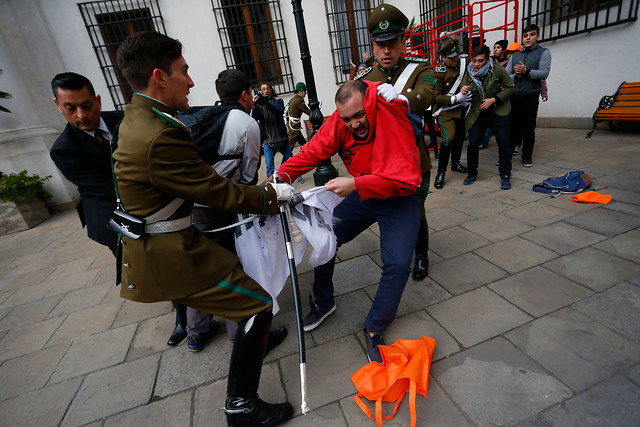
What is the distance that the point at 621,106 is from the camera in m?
6.12

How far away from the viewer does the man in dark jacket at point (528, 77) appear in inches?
195

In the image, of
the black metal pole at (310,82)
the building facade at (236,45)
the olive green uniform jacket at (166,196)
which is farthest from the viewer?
the building facade at (236,45)

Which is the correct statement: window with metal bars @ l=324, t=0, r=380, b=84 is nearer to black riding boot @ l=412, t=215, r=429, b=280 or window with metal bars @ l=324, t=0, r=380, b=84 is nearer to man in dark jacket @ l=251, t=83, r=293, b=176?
man in dark jacket @ l=251, t=83, r=293, b=176

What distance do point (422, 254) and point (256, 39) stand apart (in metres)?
9.44

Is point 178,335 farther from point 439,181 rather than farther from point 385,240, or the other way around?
point 439,181

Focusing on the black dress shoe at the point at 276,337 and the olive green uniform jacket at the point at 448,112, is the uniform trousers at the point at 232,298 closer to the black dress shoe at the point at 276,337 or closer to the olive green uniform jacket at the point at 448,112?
the black dress shoe at the point at 276,337

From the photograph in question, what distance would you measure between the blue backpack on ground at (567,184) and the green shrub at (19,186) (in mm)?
9574

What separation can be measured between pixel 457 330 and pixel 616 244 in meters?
1.97

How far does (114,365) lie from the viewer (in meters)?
2.55

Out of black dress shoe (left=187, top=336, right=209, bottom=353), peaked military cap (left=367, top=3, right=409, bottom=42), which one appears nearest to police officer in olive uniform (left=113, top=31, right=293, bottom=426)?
black dress shoe (left=187, top=336, right=209, bottom=353)

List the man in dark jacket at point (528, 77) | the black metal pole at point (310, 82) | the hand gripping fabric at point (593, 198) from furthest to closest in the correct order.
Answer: the man in dark jacket at point (528, 77)
the black metal pole at point (310, 82)
the hand gripping fabric at point (593, 198)

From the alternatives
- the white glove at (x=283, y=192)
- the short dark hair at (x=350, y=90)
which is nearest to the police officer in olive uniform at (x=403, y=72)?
the short dark hair at (x=350, y=90)

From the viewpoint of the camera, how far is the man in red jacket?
→ 6.71 ft

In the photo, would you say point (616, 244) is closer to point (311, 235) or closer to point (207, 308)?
point (311, 235)
